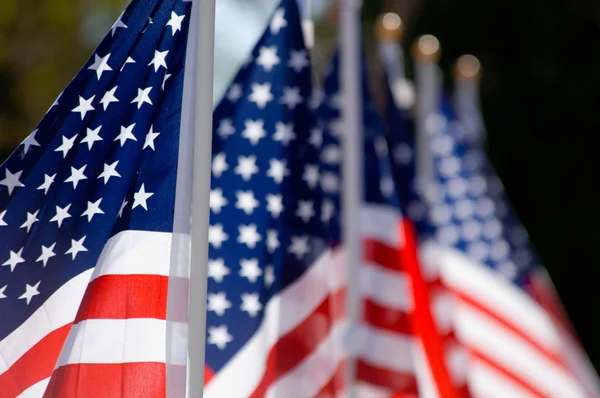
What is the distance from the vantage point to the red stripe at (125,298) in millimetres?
3365

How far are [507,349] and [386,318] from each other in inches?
74.4

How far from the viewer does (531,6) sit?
15.2m

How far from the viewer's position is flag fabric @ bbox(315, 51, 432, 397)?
534 centimetres

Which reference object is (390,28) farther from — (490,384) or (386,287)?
(490,384)

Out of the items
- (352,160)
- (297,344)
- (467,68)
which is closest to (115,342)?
(297,344)

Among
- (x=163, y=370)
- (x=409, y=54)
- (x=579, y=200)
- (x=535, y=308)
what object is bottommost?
(x=163, y=370)

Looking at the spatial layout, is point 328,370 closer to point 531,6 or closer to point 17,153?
point 17,153

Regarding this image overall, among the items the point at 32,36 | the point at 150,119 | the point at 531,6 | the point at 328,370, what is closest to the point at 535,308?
the point at 328,370

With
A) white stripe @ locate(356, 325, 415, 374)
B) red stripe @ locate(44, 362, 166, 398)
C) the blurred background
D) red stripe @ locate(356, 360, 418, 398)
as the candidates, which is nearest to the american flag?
white stripe @ locate(356, 325, 415, 374)

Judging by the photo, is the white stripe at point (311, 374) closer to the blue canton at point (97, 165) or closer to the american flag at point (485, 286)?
the blue canton at point (97, 165)

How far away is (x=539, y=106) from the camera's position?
1464 cm

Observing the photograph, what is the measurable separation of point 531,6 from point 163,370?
13.1m

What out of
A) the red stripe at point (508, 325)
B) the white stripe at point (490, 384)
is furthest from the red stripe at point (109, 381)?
the red stripe at point (508, 325)

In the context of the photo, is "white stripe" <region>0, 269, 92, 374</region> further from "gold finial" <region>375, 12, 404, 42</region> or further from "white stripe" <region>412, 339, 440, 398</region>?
"gold finial" <region>375, 12, 404, 42</region>
